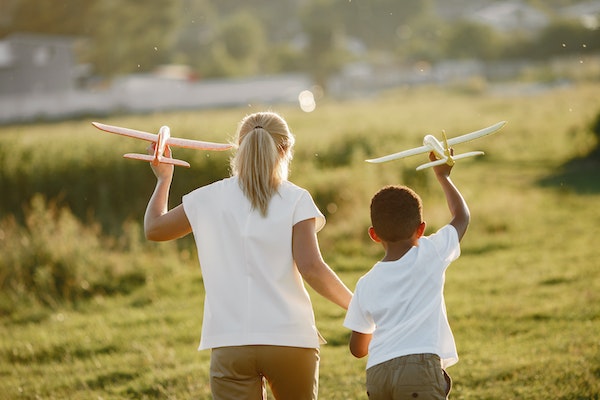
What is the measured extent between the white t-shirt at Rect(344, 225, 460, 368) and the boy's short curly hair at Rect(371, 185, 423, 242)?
0.30 feet

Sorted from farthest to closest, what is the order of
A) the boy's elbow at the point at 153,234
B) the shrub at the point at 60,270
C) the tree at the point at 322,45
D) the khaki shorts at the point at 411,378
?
the tree at the point at 322,45 < the shrub at the point at 60,270 < the boy's elbow at the point at 153,234 < the khaki shorts at the point at 411,378

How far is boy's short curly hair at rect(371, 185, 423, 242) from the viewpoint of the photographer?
3596mm

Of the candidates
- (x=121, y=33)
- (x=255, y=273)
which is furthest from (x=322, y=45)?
(x=255, y=273)

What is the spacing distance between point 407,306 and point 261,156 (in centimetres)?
88

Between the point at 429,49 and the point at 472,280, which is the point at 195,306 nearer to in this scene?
the point at 472,280

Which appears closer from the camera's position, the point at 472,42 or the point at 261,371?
the point at 261,371

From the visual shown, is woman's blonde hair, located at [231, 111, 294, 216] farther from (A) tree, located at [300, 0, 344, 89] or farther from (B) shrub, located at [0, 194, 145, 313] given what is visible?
(A) tree, located at [300, 0, 344, 89]

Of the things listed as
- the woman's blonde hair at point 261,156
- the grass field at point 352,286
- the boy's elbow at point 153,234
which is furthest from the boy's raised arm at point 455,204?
the grass field at point 352,286

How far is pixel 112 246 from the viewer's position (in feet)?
43.6

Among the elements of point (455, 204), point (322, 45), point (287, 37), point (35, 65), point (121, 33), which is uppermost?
point (287, 37)

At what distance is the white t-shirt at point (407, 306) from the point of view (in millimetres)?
3508

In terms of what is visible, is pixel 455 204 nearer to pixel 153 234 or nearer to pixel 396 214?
pixel 396 214

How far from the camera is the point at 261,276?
3719 millimetres

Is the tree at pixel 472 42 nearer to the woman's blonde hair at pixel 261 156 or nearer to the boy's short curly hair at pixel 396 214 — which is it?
the woman's blonde hair at pixel 261 156
